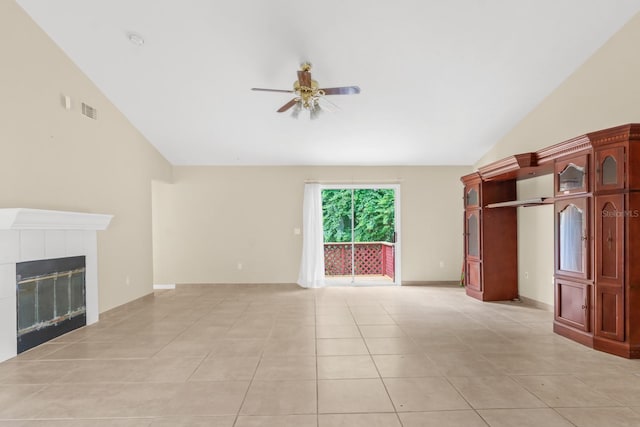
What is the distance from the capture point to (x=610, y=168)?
329cm

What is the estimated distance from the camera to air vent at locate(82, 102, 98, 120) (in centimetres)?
450

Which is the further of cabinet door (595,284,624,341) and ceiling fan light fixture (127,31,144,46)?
ceiling fan light fixture (127,31,144,46)

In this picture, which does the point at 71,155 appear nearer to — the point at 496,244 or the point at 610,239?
the point at 610,239

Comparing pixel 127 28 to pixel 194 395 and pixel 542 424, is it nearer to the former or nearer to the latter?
pixel 194 395

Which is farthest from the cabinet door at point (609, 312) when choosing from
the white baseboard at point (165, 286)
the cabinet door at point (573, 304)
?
the white baseboard at point (165, 286)

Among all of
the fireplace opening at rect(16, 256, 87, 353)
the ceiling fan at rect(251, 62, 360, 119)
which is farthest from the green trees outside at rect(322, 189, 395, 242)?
the fireplace opening at rect(16, 256, 87, 353)

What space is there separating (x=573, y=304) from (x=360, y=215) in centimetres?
519

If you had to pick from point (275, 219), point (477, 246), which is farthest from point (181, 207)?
point (477, 246)

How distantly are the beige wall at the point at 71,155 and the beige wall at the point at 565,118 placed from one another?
20.2ft

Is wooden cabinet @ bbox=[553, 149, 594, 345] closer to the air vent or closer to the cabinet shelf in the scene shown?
the cabinet shelf

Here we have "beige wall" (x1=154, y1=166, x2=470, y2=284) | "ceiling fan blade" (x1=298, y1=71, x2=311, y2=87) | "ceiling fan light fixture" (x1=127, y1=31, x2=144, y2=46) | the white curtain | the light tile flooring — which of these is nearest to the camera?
the light tile flooring

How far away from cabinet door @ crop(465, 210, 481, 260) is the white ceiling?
135 cm

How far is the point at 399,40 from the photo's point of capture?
3.84 metres

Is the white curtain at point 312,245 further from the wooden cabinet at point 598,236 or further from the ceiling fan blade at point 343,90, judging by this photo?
the wooden cabinet at point 598,236
